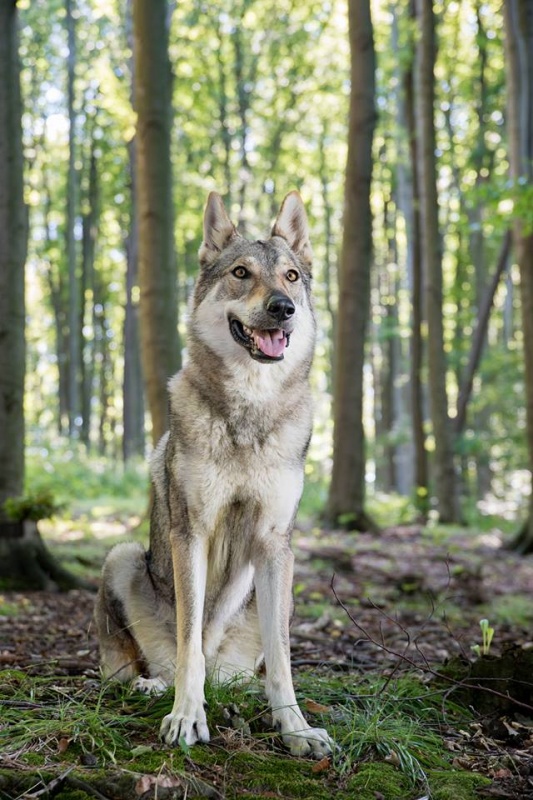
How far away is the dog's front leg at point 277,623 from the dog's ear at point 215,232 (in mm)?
1702

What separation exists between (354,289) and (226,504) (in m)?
9.81

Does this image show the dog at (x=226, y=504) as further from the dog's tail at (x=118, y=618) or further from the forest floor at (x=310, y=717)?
the forest floor at (x=310, y=717)

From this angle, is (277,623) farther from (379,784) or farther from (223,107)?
(223,107)

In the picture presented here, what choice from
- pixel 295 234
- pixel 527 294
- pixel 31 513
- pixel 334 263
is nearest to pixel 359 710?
pixel 295 234

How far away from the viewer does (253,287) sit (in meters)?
3.94

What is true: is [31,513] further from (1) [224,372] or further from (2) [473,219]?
(2) [473,219]

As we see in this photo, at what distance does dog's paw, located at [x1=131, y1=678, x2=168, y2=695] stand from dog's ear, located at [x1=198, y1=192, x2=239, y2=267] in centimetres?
226

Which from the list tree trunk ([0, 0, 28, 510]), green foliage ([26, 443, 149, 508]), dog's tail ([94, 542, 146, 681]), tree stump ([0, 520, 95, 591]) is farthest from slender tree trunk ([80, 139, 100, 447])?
dog's tail ([94, 542, 146, 681])

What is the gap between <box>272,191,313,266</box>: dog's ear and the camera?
4434 mm

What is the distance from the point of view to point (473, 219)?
26578 millimetres

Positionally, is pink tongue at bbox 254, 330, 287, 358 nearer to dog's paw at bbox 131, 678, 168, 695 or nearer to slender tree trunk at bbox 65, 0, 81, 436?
dog's paw at bbox 131, 678, 168, 695

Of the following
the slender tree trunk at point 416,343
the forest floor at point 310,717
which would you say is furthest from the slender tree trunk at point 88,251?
the forest floor at point 310,717

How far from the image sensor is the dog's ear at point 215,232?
437 centimetres

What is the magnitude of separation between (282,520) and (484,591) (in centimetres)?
563
